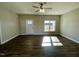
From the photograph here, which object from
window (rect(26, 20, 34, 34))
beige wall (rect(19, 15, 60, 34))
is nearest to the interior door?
window (rect(26, 20, 34, 34))

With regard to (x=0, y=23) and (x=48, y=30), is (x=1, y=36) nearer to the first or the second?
(x=0, y=23)

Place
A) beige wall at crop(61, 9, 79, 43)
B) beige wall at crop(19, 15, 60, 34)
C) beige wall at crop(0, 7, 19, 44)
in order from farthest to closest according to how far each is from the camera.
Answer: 1. beige wall at crop(19, 15, 60, 34)
2. beige wall at crop(61, 9, 79, 43)
3. beige wall at crop(0, 7, 19, 44)

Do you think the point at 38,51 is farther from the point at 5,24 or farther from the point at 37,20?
the point at 37,20

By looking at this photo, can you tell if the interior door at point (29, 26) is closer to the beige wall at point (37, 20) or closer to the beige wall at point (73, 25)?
the beige wall at point (37, 20)

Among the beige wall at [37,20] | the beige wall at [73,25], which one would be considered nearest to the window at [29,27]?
the beige wall at [37,20]

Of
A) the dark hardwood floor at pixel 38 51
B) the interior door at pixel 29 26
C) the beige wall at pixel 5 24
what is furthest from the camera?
the interior door at pixel 29 26

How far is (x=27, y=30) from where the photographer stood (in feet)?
32.0

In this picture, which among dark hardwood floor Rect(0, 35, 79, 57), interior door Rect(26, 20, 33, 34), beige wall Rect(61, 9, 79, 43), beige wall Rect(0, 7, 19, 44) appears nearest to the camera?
dark hardwood floor Rect(0, 35, 79, 57)

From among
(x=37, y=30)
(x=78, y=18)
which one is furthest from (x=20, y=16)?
(x=78, y=18)

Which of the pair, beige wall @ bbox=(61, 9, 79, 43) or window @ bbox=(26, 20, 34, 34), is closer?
beige wall @ bbox=(61, 9, 79, 43)

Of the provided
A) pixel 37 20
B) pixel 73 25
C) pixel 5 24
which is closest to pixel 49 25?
pixel 37 20

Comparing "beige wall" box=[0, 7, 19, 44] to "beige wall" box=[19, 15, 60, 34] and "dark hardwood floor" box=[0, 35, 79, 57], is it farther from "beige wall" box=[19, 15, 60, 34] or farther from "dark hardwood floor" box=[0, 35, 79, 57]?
"beige wall" box=[19, 15, 60, 34]

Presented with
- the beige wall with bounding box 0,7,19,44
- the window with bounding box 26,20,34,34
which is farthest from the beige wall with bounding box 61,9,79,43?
the beige wall with bounding box 0,7,19,44

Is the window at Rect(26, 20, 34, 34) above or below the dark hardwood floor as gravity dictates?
above
